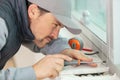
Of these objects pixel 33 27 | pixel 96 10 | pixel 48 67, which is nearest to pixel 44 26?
pixel 33 27

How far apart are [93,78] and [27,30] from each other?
30cm

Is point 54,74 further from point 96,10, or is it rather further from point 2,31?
point 96,10

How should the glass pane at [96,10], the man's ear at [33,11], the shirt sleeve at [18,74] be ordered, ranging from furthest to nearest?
the glass pane at [96,10] < the man's ear at [33,11] < the shirt sleeve at [18,74]

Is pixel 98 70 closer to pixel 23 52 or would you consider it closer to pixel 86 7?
pixel 23 52

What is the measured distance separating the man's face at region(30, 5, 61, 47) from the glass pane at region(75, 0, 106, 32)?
1.06 ft

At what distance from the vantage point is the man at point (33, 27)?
869 mm

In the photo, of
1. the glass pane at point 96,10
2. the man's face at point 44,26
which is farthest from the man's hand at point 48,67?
the glass pane at point 96,10

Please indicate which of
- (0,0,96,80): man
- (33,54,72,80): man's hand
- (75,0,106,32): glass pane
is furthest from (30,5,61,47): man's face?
(75,0,106,32): glass pane

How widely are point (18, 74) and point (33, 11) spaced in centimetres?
24

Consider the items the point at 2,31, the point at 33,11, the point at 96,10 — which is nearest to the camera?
the point at 2,31

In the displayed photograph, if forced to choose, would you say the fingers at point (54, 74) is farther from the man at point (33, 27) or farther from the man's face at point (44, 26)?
the man's face at point (44, 26)

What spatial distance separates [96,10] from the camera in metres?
1.50

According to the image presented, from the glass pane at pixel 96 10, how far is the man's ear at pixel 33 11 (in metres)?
0.38

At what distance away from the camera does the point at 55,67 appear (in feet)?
2.97
